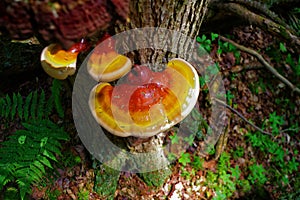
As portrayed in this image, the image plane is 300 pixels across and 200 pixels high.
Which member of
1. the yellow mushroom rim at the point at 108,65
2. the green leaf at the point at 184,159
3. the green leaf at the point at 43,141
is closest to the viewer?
the yellow mushroom rim at the point at 108,65

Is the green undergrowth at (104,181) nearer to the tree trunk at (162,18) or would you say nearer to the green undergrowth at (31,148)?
the green undergrowth at (31,148)

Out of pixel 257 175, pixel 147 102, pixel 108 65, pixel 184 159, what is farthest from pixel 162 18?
pixel 257 175

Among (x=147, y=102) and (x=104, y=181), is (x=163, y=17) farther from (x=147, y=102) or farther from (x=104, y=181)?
(x=104, y=181)

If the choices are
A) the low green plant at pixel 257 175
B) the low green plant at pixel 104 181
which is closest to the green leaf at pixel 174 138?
the low green plant at pixel 104 181

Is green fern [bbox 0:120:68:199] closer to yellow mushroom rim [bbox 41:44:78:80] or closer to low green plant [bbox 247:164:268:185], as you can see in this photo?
yellow mushroom rim [bbox 41:44:78:80]

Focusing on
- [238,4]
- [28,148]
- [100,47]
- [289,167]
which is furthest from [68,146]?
[289,167]

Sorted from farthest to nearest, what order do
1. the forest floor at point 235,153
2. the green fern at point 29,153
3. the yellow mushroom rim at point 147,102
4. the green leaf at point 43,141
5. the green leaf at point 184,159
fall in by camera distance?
the green leaf at point 184,159
the forest floor at point 235,153
the green leaf at point 43,141
the green fern at point 29,153
the yellow mushroom rim at point 147,102

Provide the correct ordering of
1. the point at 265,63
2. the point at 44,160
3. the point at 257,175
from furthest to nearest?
the point at 265,63 → the point at 257,175 → the point at 44,160
